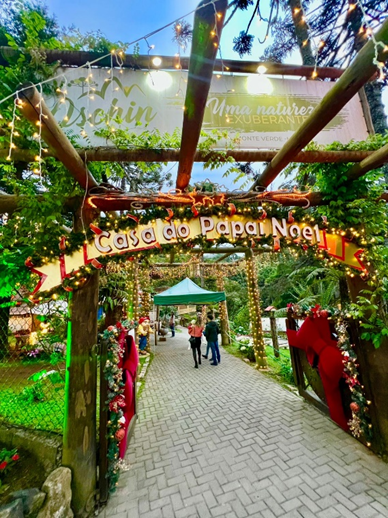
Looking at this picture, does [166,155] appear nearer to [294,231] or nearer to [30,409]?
[294,231]

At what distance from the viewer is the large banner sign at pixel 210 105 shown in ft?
9.55

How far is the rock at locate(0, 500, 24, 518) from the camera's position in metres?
1.95

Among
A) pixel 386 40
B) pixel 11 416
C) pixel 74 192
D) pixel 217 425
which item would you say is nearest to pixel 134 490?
pixel 217 425

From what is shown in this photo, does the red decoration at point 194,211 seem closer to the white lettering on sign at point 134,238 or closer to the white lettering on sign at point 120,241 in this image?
the white lettering on sign at point 134,238

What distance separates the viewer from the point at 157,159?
9.20 feet

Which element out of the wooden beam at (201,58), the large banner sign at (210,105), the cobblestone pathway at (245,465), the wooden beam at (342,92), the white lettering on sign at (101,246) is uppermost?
the large banner sign at (210,105)

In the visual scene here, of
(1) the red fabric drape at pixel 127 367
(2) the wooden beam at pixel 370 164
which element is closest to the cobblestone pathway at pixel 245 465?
(1) the red fabric drape at pixel 127 367

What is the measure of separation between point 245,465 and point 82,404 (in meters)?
2.36

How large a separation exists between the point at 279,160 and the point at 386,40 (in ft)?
4.38

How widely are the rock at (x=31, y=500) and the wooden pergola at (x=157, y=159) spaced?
0.35m

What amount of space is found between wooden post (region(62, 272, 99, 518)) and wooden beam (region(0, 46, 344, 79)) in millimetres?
2829

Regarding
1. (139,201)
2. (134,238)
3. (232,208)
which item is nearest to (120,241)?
(134,238)

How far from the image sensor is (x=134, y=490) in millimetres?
2795

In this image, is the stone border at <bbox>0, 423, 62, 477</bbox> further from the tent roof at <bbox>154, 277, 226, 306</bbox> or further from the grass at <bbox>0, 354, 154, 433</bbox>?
the tent roof at <bbox>154, 277, 226, 306</bbox>
